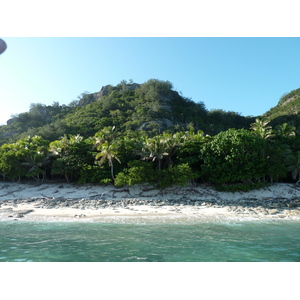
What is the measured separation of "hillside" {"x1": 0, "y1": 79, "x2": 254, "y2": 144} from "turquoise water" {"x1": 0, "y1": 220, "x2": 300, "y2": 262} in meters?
38.5

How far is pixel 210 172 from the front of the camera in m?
26.8

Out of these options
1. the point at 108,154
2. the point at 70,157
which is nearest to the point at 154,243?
the point at 108,154

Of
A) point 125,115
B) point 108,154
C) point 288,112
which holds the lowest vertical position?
point 108,154

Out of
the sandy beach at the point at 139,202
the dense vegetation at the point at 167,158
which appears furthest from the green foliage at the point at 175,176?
the sandy beach at the point at 139,202

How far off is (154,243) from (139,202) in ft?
42.3

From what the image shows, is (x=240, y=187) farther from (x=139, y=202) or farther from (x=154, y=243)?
(x=154, y=243)

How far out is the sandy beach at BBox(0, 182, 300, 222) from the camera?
740 inches

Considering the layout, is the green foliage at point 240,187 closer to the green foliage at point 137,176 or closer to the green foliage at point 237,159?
the green foliage at point 237,159

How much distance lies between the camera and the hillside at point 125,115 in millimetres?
56281

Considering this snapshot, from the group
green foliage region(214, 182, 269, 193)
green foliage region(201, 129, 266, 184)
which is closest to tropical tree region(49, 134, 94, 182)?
green foliage region(201, 129, 266, 184)

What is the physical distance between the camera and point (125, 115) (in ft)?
211

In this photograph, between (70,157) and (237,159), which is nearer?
(237,159)

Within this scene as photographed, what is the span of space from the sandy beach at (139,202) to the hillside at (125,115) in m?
26.0

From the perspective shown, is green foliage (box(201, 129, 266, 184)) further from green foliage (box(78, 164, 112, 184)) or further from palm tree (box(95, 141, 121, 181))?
green foliage (box(78, 164, 112, 184))
